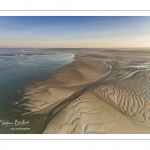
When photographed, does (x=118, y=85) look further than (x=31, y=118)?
Yes

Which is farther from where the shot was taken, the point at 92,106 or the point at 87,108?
the point at 92,106

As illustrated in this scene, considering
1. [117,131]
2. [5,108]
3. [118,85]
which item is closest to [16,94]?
[5,108]
